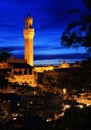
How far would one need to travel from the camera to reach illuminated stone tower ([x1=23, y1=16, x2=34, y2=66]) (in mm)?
84250

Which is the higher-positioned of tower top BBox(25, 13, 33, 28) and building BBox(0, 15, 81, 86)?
tower top BBox(25, 13, 33, 28)

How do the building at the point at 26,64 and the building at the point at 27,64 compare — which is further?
the building at the point at 27,64

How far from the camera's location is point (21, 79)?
66312 mm

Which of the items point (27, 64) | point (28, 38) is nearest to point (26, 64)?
point (27, 64)

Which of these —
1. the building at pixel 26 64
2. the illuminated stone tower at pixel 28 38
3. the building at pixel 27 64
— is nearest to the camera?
the building at pixel 26 64

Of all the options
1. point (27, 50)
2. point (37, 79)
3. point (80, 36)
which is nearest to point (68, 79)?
point (80, 36)

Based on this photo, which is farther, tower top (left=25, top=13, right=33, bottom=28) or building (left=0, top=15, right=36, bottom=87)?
tower top (left=25, top=13, right=33, bottom=28)

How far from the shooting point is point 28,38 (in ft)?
281

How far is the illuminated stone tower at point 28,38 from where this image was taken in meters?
84.2

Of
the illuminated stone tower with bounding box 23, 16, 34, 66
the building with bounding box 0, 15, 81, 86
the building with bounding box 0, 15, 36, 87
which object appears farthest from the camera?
the illuminated stone tower with bounding box 23, 16, 34, 66

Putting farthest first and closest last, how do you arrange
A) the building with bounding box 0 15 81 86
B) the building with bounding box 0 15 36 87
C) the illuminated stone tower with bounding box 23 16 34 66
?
the illuminated stone tower with bounding box 23 16 34 66
the building with bounding box 0 15 81 86
the building with bounding box 0 15 36 87

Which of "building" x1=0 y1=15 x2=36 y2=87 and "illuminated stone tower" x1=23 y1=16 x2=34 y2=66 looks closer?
"building" x1=0 y1=15 x2=36 y2=87

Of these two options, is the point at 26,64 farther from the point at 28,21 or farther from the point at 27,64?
the point at 28,21

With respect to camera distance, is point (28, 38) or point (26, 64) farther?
point (28, 38)
